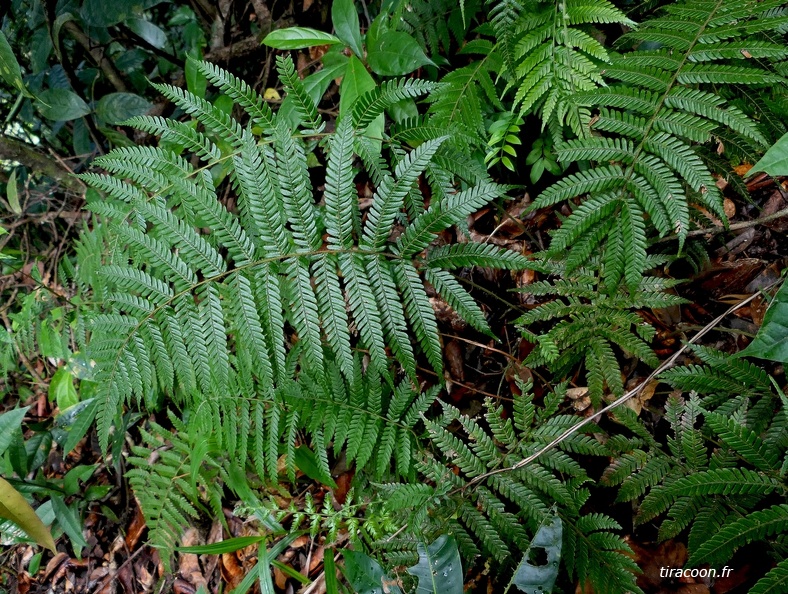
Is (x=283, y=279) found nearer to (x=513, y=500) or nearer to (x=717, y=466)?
(x=513, y=500)

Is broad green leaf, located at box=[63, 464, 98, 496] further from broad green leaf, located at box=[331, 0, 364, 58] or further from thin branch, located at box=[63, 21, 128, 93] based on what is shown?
broad green leaf, located at box=[331, 0, 364, 58]

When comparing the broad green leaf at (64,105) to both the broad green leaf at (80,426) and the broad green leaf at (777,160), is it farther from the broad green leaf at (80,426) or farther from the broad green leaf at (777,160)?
the broad green leaf at (777,160)

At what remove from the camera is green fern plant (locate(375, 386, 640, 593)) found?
5.21ft

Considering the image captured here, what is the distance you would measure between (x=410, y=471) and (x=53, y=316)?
6.90 ft

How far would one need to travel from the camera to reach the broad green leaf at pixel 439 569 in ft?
4.77

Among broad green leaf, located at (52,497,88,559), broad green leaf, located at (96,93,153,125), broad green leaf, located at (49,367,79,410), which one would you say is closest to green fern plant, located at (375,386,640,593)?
broad green leaf, located at (52,497,88,559)

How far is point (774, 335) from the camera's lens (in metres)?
1.20

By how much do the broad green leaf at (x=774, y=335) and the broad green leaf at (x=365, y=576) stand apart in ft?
4.20

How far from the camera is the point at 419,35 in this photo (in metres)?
2.22

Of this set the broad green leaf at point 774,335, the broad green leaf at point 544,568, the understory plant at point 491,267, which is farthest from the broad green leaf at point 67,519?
the broad green leaf at point 774,335

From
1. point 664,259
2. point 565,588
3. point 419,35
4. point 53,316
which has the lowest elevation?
point 565,588

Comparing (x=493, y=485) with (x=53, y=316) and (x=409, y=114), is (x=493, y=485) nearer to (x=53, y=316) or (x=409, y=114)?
(x=409, y=114)

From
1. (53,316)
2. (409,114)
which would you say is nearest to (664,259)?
(409,114)

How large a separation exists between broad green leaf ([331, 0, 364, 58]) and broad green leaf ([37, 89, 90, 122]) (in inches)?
77.2
